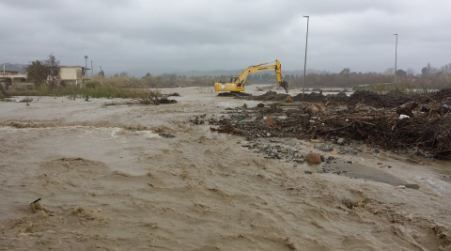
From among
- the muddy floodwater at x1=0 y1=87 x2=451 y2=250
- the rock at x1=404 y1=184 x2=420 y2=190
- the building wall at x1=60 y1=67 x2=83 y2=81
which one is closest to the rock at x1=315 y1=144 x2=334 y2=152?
the muddy floodwater at x1=0 y1=87 x2=451 y2=250

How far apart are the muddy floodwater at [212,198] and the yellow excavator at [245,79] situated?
2103cm

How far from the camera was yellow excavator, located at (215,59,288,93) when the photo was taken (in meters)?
32.9

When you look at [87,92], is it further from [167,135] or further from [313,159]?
[313,159]

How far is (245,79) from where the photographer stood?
3534 cm

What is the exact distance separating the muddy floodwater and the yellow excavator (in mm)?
21030

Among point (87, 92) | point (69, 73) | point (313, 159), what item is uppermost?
point (69, 73)

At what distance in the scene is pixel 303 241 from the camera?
5.45 meters

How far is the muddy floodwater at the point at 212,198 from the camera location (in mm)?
5418

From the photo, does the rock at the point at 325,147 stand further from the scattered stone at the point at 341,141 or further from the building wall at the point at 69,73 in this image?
the building wall at the point at 69,73

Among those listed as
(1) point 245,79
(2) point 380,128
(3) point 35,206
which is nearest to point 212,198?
(3) point 35,206

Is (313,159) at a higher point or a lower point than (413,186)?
higher

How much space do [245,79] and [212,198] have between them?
1130 inches

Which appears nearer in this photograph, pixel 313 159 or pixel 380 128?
pixel 313 159

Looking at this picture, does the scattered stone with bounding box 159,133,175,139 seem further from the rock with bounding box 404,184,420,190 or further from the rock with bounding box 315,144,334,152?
the rock with bounding box 404,184,420,190
